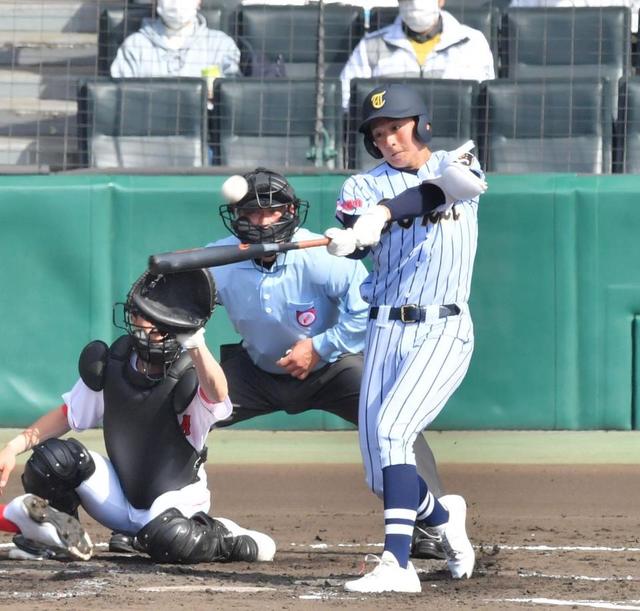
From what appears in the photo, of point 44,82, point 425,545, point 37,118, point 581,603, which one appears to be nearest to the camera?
point 581,603

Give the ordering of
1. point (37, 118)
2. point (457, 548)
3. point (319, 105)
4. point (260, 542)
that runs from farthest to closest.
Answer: point (37, 118) → point (319, 105) → point (260, 542) → point (457, 548)

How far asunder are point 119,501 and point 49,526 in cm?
26

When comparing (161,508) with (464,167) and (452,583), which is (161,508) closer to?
(452,583)

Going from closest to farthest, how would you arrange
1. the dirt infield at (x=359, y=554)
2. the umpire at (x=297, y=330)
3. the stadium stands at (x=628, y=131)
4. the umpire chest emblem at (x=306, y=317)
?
the dirt infield at (x=359, y=554) → the umpire at (x=297, y=330) → the umpire chest emblem at (x=306, y=317) → the stadium stands at (x=628, y=131)

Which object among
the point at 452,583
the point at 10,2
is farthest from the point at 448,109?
the point at 452,583

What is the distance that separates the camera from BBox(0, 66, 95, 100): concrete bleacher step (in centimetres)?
864

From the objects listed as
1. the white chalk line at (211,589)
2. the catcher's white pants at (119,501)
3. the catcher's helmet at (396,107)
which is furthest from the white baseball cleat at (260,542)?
the catcher's helmet at (396,107)

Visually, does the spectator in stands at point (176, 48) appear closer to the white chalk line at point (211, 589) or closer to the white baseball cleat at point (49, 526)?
the white baseball cleat at point (49, 526)

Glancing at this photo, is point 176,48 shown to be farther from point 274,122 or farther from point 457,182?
point 457,182

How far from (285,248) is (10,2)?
525cm

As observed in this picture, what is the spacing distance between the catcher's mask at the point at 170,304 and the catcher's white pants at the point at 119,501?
51cm

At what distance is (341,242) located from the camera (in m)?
4.03

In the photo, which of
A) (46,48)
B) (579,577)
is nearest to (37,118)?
(46,48)

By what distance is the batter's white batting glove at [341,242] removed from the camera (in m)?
4.03
